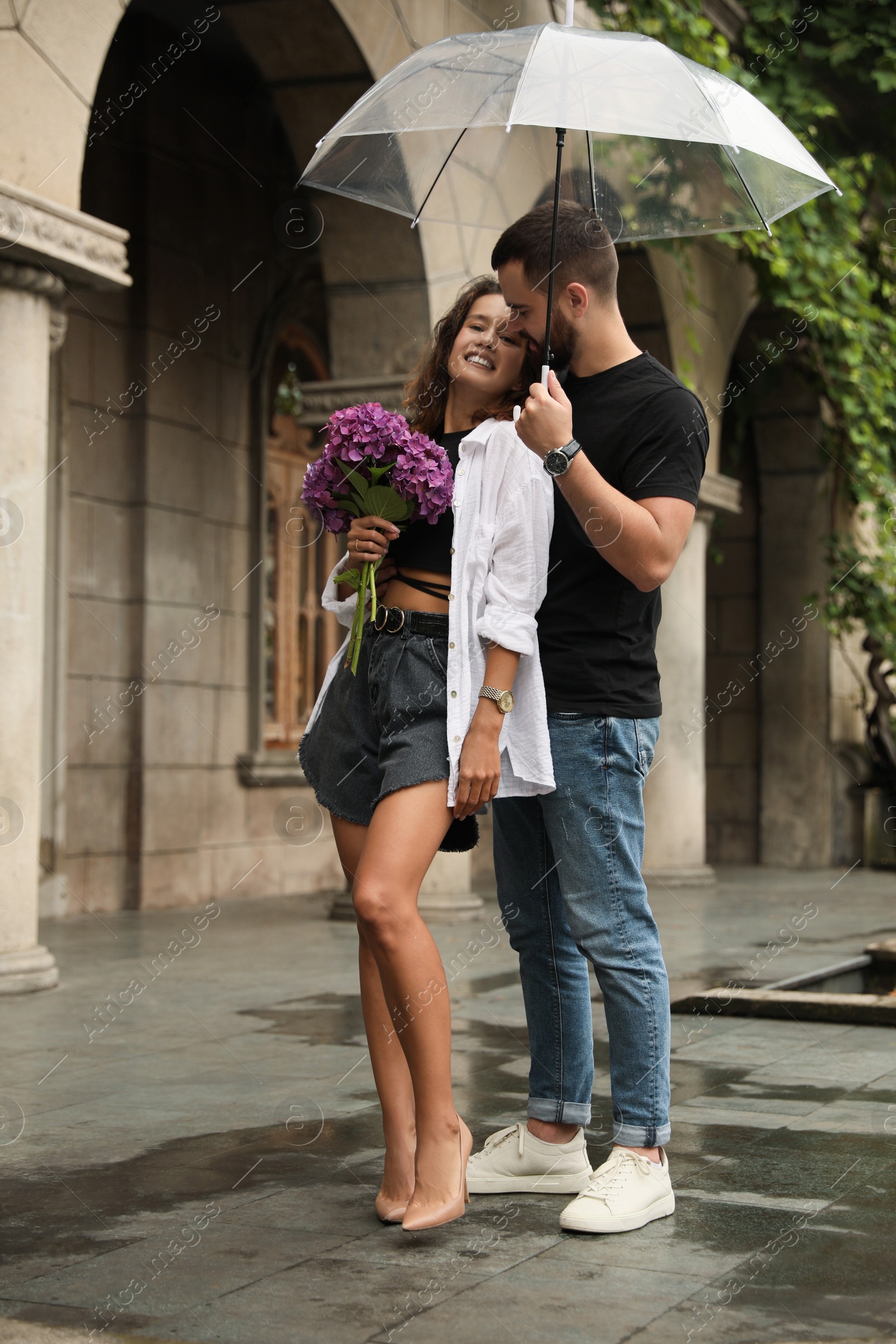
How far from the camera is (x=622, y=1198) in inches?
114

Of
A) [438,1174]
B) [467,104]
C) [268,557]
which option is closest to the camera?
[438,1174]

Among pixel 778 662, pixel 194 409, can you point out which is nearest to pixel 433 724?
pixel 194 409

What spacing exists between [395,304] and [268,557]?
102 inches

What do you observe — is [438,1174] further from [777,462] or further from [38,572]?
[777,462]

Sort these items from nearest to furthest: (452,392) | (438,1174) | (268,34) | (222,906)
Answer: (438,1174) < (452,392) < (268,34) < (222,906)

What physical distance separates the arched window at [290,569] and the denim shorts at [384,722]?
7.02 meters

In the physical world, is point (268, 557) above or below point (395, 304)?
below

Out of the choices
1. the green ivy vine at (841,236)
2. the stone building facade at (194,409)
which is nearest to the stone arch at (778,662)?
the green ivy vine at (841,236)

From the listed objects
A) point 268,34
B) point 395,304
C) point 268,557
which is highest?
point 268,34

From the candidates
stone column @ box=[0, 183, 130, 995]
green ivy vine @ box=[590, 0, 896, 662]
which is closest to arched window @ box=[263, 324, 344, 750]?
green ivy vine @ box=[590, 0, 896, 662]

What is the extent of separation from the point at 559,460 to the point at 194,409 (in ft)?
23.0

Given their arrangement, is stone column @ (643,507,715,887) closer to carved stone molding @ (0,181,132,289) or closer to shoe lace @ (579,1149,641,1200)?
carved stone molding @ (0,181,132,289)

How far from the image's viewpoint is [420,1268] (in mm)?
2654

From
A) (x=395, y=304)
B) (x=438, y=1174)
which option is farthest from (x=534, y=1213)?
(x=395, y=304)
